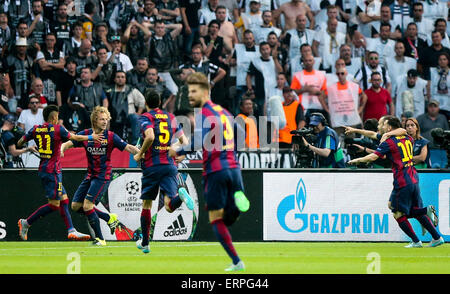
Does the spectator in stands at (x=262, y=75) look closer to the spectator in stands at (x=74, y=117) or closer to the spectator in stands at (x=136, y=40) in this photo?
the spectator in stands at (x=136, y=40)

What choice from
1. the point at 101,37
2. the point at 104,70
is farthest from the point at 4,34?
the point at 104,70

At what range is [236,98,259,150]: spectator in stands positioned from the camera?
17.3 m

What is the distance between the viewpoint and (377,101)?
19125 millimetres

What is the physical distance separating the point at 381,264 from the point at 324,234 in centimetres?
408

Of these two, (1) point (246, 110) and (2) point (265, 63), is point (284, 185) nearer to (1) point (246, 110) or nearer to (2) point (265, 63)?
(1) point (246, 110)

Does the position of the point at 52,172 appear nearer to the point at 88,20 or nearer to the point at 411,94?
the point at 88,20

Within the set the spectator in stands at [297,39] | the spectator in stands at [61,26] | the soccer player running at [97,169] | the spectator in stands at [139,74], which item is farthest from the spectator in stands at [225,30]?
the soccer player running at [97,169]

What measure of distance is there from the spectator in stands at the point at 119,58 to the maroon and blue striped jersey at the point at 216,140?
9865 millimetres

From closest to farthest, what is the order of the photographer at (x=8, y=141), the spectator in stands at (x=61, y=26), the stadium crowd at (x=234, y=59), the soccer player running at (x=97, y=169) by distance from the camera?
the soccer player running at (x=97, y=169) < the photographer at (x=8, y=141) < the stadium crowd at (x=234, y=59) < the spectator in stands at (x=61, y=26)

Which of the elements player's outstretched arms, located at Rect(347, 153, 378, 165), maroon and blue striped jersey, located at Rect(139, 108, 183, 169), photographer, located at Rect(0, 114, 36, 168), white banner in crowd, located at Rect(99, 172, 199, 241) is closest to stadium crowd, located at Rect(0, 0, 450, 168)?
photographer, located at Rect(0, 114, 36, 168)

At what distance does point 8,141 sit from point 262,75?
612 cm

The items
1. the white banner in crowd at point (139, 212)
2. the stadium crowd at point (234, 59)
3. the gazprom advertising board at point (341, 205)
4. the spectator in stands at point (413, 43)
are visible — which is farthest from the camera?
the spectator in stands at point (413, 43)

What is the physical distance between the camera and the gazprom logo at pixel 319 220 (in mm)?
14992
